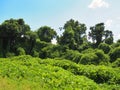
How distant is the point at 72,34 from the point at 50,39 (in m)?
5.67

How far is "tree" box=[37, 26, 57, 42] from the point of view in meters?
40.9

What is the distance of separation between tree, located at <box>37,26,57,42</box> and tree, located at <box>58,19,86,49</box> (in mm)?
2513

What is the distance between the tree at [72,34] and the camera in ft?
119

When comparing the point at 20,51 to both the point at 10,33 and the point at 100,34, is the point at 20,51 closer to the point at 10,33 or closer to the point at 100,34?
the point at 10,33

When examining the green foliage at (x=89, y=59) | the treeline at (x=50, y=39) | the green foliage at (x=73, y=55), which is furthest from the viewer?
the treeline at (x=50, y=39)

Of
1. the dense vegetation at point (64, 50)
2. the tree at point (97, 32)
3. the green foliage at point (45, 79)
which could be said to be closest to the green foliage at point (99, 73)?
the dense vegetation at point (64, 50)

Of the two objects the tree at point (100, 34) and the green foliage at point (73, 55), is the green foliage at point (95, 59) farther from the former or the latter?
the tree at point (100, 34)

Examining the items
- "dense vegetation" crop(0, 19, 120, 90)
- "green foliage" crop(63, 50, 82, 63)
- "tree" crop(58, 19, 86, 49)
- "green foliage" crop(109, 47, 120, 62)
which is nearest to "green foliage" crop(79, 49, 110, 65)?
"dense vegetation" crop(0, 19, 120, 90)

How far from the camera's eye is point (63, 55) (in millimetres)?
34344

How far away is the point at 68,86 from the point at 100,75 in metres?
4.20

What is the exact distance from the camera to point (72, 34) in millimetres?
36344

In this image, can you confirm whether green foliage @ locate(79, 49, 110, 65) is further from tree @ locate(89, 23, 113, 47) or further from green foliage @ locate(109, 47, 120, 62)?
tree @ locate(89, 23, 113, 47)

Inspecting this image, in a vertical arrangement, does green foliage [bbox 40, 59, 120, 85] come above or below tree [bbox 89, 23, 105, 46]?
below

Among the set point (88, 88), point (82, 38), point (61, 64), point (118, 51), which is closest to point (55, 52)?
point (82, 38)
